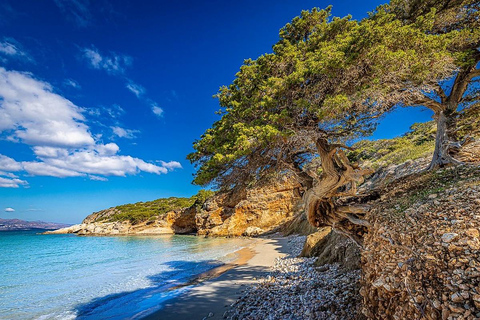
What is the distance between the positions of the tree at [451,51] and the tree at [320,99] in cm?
120

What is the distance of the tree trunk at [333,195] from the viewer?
20.8ft

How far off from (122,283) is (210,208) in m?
32.2

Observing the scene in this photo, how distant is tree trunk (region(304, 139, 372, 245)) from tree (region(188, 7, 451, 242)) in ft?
0.10

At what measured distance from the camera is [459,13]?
638 cm

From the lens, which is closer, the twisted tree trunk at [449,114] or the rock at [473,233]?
the rock at [473,233]

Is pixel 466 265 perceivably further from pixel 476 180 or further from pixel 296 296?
pixel 296 296

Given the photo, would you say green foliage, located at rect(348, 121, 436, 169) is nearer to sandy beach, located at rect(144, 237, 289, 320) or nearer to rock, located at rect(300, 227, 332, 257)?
rock, located at rect(300, 227, 332, 257)

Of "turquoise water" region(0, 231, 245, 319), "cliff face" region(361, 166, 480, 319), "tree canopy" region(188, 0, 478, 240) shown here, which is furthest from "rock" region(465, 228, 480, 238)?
"turquoise water" region(0, 231, 245, 319)

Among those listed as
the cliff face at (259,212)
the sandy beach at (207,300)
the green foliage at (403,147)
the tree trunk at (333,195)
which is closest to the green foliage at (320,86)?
the tree trunk at (333,195)

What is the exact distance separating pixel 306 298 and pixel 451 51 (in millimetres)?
7852

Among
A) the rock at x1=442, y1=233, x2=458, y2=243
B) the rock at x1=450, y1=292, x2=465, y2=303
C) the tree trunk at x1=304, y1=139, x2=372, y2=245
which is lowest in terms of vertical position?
the rock at x1=450, y1=292, x2=465, y2=303

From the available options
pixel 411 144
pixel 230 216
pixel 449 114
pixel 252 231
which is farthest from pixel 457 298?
pixel 230 216

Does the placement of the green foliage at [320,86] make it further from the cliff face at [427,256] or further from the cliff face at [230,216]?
the cliff face at [230,216]

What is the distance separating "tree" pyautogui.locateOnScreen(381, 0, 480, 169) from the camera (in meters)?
5.95
